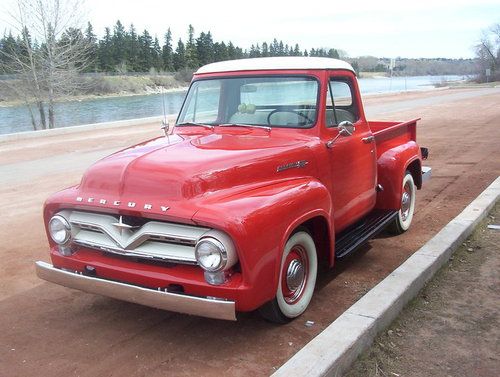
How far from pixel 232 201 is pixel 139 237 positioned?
0.65 meters

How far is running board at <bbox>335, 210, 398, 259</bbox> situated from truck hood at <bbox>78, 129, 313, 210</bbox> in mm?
806

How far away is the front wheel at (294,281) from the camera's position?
367 cm

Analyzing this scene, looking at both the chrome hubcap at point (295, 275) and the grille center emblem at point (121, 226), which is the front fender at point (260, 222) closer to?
the chrome hubcap at point (295, 275)

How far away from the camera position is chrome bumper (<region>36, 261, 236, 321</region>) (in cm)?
318

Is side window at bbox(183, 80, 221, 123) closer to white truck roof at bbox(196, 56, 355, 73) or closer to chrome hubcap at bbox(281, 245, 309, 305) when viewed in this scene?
white truck roof at bbox(196, 56, 355, 73)

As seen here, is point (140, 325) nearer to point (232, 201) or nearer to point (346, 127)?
point (232, 201)

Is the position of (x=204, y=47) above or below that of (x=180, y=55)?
above

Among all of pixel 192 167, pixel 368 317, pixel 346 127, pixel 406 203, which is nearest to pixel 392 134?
pixel 406 203

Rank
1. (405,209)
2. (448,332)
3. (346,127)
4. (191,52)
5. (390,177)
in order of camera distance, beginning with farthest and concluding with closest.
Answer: (191,52) < (405,209) < (390,177) < (346,127) < (448,332)

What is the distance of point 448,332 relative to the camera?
372 cm

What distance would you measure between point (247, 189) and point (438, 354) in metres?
1.65

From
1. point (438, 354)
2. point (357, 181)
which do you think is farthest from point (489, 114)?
point (438, 354)

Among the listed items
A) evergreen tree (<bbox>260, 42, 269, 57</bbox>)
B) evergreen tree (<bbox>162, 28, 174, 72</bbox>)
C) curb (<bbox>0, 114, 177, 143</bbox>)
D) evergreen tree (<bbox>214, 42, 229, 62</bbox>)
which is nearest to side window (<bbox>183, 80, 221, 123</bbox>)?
curb (<bbox>0, 114, 177, 143</bbox>)

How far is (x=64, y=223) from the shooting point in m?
3.81
